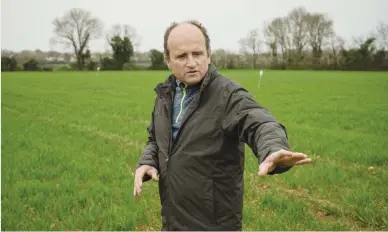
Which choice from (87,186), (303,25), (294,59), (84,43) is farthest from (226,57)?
(87,186)

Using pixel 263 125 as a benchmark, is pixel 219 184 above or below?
below

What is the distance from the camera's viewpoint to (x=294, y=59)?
6512 centimetres

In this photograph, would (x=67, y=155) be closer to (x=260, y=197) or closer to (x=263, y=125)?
(x=260, y=197)

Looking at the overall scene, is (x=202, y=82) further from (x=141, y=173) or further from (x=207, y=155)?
(x=141, y=173)

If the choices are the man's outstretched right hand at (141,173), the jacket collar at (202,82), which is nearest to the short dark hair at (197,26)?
the jacket collar at (202,82)

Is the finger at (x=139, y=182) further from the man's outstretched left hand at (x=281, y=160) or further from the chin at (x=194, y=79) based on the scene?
the man's outstretched left hand at (x=281, y=160)

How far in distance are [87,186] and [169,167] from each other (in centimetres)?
404

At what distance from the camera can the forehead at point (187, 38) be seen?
2275 millimetres

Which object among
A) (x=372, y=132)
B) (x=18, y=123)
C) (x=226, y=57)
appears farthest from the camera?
(x=226, y=57)

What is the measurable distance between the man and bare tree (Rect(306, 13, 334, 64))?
47.5m

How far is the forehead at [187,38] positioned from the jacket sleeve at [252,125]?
0.34 m

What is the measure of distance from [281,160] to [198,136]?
0.64m

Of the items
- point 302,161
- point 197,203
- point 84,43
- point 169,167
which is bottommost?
point 197,203

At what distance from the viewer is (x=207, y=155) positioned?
215 centimetres
